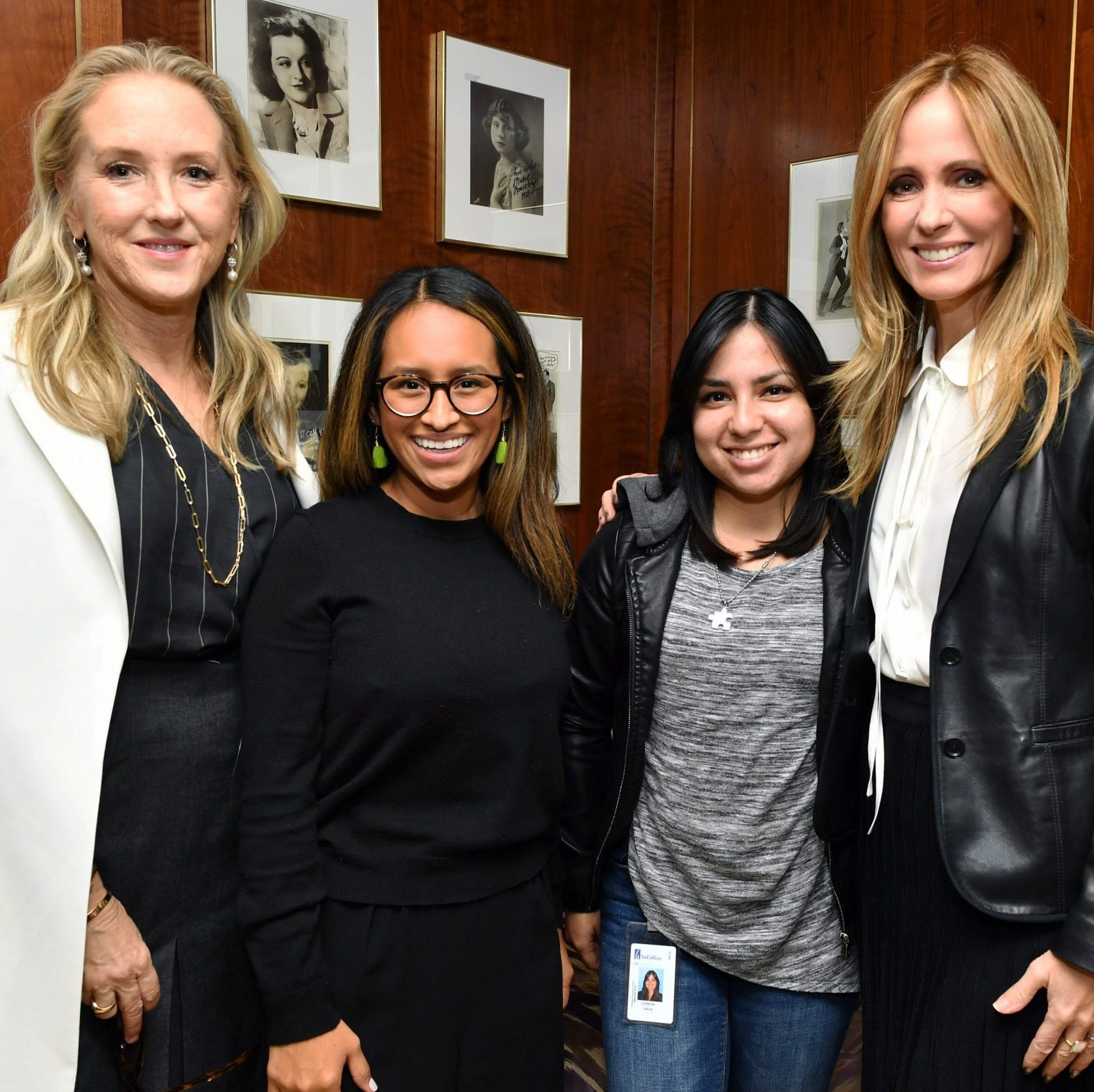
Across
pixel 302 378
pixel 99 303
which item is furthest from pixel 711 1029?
pixel 302 378

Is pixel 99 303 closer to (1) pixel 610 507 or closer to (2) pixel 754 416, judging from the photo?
(1) pixel 610 507

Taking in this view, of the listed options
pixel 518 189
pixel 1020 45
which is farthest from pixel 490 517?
pixel 1020 45

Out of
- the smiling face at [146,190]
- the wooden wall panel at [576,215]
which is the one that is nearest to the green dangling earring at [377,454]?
the smiling face at [146,190]

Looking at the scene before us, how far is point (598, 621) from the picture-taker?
1.92 metres

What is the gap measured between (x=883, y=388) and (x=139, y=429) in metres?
1.19

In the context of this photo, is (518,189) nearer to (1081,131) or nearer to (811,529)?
Result: (1081,131)

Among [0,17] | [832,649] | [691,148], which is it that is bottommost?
[832,649]

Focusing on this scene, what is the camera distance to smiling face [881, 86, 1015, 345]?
61.9 inches

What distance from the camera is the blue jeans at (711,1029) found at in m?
1.87

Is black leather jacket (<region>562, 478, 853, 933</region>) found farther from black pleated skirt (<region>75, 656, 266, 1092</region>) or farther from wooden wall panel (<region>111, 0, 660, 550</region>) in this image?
wooden wall panel (<region>111, 0, 660, 550</region>)

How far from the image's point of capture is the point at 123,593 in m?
1.55

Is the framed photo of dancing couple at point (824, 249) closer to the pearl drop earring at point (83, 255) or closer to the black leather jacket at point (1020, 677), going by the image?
the black leather jacket at point (1020, 677)

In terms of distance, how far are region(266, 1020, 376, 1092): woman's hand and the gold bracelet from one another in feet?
1.03

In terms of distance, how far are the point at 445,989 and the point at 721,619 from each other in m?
0.72
